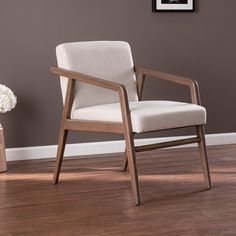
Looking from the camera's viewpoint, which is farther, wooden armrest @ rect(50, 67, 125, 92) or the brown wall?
the brown wall

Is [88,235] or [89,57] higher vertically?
[89,57]

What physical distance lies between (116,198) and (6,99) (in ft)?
3.19

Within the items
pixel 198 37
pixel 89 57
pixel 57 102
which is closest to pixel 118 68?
pixel 89 57

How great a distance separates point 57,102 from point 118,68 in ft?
2.27

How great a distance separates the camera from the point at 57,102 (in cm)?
353

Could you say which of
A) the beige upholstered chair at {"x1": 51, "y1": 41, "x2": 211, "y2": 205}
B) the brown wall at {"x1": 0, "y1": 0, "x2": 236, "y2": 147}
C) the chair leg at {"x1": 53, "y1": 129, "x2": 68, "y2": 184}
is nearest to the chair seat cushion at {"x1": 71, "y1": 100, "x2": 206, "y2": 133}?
the beige upholstered chair at {"x1": 51, "y1": 41, "x2": 211, "y2": 205}

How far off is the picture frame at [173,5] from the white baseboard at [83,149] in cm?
89

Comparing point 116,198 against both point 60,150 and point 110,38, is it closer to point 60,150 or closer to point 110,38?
point 60,150

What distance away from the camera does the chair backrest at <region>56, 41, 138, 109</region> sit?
112 inches

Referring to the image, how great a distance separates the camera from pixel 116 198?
8.48ft

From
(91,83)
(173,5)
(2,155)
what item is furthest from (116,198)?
(173,5)

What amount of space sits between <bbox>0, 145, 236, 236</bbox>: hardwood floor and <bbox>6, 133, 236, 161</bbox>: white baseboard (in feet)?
0.30

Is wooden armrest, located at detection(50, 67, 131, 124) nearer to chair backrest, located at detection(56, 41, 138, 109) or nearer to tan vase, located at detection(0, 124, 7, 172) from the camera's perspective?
chair backrest, located at detection(56, 41, 138, 109)

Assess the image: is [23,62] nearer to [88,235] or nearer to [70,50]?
[70,50]
